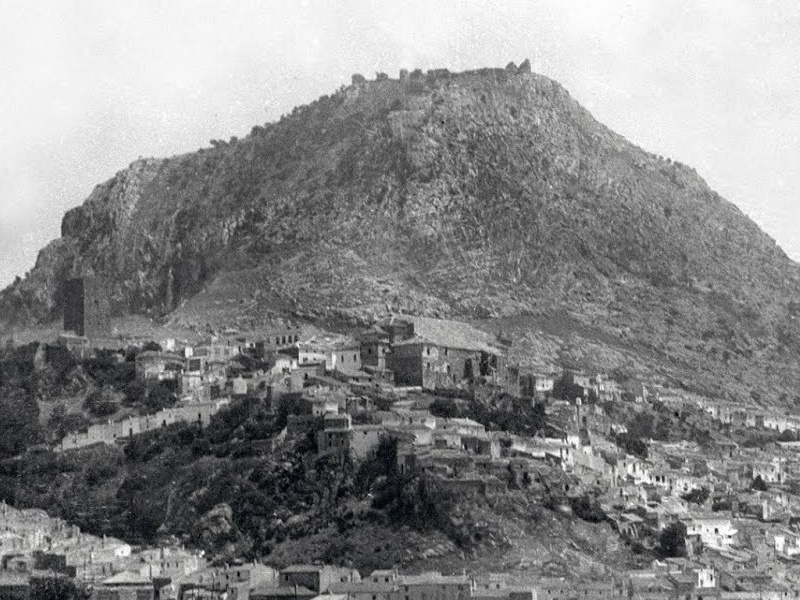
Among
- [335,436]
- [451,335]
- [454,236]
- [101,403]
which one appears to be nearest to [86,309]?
[101,403]

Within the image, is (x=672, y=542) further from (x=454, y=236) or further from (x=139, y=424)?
(x=454, y=236)

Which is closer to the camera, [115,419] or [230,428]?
[230,428]

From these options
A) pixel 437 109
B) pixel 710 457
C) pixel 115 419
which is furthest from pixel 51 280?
pixel 710 457

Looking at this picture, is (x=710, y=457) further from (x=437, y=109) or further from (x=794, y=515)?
(x=437, y=109)

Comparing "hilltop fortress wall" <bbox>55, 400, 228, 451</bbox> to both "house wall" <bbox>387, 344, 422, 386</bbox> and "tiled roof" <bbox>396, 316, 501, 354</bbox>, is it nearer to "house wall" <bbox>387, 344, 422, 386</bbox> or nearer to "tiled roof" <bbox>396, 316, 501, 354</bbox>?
"house wall" <bbox>387, 344, 422, 386</bbox>

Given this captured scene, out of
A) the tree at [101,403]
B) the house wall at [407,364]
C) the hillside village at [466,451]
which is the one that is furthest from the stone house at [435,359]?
the tree at [101,403]

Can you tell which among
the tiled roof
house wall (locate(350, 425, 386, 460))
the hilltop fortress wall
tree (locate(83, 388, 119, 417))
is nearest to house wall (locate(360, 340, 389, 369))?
the tiled roof
